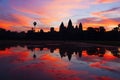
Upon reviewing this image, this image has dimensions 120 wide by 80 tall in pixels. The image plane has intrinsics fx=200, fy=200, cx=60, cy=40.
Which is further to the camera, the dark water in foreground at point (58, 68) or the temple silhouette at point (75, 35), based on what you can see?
the temple silhouette at point (75, 35)

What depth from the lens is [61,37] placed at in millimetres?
116188

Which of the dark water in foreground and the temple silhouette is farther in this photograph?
the temple silhouette

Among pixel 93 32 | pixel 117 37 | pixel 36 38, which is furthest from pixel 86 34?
pixel 36 38

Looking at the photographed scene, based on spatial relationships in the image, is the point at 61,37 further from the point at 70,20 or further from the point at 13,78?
the point at 13,78

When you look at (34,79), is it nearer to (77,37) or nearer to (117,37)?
(117,37)

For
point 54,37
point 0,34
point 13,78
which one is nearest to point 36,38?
point 54,37

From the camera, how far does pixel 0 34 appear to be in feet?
370

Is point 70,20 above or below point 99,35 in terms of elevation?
above

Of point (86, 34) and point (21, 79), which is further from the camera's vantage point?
point (86, 34)

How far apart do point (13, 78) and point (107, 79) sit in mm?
5578

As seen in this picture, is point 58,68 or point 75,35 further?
point 75,35

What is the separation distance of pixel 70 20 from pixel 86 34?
95.8ft

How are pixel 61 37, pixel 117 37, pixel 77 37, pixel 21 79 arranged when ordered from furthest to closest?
pixel 61 37
pixel 77 37
pixel 117 37
pixel 21 79

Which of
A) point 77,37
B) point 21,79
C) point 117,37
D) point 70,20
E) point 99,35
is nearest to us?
point 21,79
